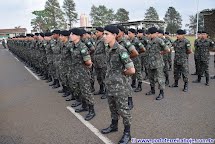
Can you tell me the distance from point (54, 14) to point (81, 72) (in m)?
70.7

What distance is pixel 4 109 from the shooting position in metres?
6.61

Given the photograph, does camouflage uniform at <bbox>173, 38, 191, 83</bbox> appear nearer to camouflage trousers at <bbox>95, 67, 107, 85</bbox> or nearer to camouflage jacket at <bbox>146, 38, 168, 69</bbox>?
camouflage jacket at <bbox>146, 38, 168, 69</bbox>

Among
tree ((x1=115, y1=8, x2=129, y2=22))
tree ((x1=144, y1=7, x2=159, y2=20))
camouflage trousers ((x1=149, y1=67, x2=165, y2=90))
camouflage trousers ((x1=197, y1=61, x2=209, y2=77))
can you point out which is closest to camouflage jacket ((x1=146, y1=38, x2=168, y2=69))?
camouflage trousers ((x1=149, y1=67, x2=165, y2=90))

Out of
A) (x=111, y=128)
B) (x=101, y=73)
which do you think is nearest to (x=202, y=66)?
(x=101, y=73)

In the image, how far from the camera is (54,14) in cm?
7275

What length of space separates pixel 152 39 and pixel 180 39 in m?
1.19

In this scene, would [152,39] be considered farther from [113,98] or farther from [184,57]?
[113,98]

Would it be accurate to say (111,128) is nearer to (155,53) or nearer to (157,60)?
(157,60)

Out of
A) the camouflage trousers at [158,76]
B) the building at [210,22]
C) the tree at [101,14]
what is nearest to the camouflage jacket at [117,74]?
the camouflage trousers at [158,76]

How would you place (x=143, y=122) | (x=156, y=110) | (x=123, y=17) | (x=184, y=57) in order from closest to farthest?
1. (x=143, y=122)
2. (x=156, y=110)
3. (x=184, y=57)
4. (x=123, y=17)

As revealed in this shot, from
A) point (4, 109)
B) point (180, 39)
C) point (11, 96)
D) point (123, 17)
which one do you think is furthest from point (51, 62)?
point (123, 17)

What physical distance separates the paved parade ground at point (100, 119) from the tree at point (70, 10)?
236ft

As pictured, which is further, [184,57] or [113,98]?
[184,57]

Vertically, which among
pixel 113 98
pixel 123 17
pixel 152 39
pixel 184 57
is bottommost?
pixel 113 98
